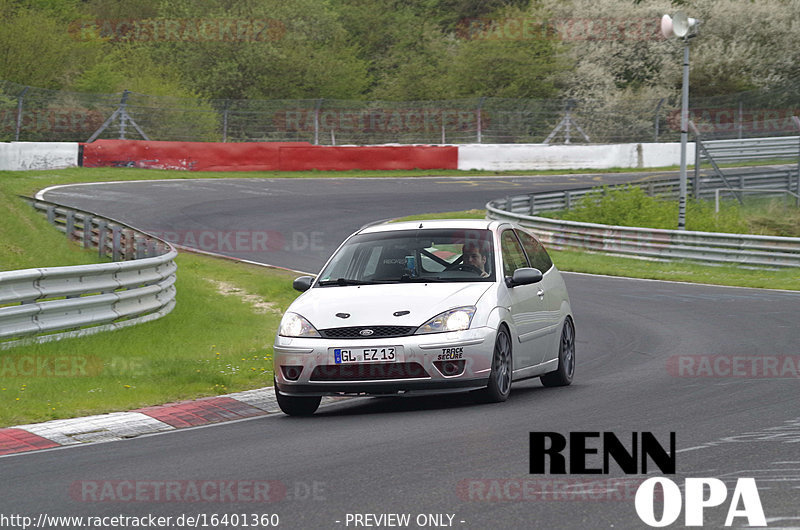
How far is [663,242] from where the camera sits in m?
26.5

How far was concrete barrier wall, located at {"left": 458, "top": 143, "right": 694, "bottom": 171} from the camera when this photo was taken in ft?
145

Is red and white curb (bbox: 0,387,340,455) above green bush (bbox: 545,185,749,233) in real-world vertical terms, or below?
above

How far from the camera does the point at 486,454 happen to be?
733cm

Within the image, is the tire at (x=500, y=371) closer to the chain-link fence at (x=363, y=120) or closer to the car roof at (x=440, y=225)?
the car roof at (x=440, y=225)

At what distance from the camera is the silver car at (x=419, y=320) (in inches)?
361

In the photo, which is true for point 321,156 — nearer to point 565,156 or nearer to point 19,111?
point 565,156

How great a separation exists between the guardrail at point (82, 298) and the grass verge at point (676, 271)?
407 inches

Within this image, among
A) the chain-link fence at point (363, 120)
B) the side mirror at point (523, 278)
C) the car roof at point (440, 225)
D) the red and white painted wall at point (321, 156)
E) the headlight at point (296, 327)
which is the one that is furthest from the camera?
the chain-link fence at point (363, 120)

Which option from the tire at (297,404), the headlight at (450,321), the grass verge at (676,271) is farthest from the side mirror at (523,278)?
the grass verge at (676,271)

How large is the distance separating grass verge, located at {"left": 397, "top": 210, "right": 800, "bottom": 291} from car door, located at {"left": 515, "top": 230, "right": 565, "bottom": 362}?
11502mm

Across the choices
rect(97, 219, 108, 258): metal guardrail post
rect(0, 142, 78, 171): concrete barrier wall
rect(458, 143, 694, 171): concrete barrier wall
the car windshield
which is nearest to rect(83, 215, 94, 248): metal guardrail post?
rect(97, 219, 108, 258): metal guardrail post

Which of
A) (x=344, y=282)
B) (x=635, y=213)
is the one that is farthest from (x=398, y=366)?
(x=635, y=213)

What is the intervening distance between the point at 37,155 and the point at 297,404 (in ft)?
98.4

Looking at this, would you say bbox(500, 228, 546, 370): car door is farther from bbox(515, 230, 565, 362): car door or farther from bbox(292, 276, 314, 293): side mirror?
bbox(292, 276, 314, 293): side mirror
